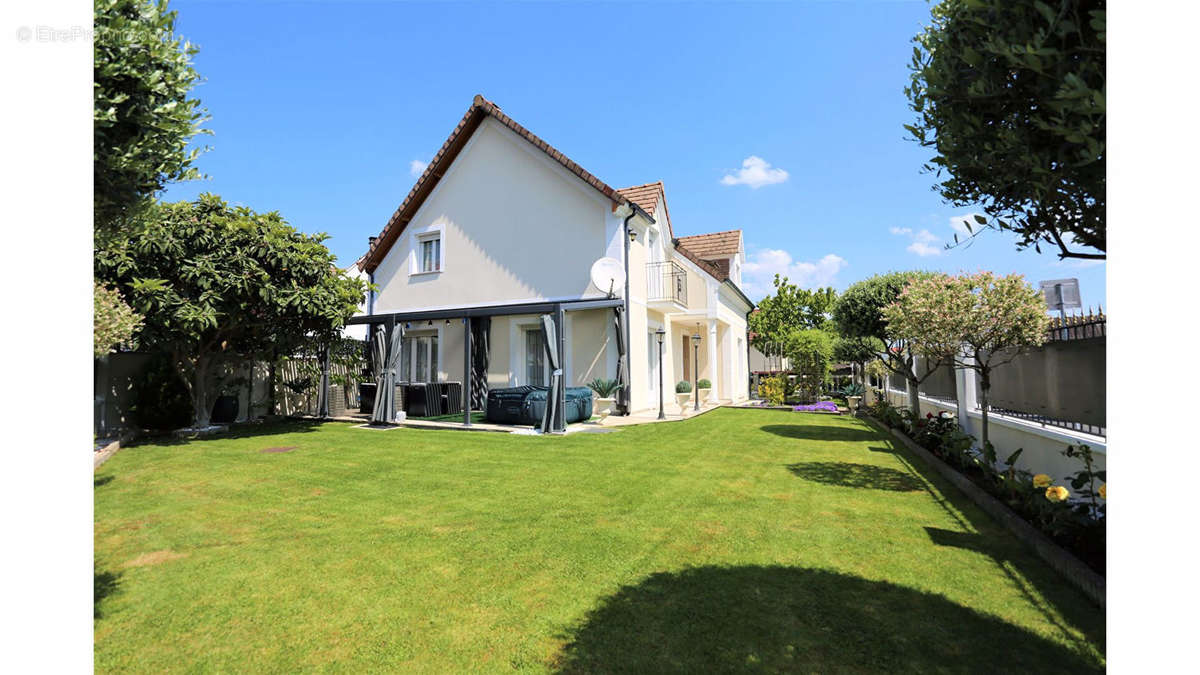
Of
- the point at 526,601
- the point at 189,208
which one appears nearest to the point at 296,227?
the point at 189,208

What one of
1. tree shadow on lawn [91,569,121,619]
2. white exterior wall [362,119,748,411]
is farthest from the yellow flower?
white exterior wall [362,119,748,411]

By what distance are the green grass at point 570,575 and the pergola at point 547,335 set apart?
173 inches

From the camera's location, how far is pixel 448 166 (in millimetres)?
17250

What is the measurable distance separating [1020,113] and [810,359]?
17815 millimetres

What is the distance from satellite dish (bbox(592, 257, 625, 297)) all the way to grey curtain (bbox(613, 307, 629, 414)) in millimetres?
703

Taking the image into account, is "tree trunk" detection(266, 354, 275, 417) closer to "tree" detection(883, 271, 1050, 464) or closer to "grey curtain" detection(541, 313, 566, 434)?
"grey curtain" detection(541, 313, 566, 434)

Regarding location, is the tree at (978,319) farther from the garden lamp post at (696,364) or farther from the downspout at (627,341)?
the garden lamp post at (696,364)

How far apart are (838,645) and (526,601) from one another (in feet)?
6.23

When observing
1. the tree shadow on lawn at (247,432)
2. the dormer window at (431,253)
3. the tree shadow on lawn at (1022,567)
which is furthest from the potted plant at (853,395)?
the tree shadow on lawn at (247,432)

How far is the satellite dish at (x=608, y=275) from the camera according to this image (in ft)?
45.9

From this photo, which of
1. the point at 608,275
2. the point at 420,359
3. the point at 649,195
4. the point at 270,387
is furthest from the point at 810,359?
the point at 270,387
